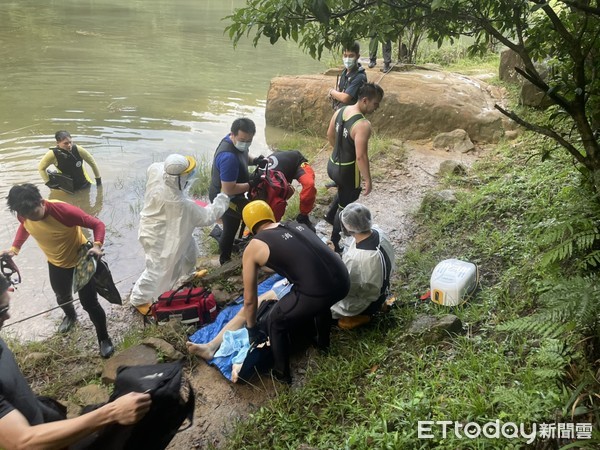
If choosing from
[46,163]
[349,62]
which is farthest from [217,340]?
[46,163]

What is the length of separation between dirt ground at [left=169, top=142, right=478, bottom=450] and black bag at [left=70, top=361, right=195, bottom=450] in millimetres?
1146

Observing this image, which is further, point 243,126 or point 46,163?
point 46,163

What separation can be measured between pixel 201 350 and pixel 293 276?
3.48 ft

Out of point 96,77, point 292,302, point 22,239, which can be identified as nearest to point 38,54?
point 96,77

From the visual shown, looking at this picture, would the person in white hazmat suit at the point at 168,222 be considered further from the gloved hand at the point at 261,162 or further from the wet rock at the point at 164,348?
the wet rock at the point at 164,348

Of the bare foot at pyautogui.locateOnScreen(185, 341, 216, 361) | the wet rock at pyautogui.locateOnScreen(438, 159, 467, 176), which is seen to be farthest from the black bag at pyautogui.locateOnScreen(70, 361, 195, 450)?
the wet rock at pyautogui.locateOnScreen(438, 159, 467, 176)

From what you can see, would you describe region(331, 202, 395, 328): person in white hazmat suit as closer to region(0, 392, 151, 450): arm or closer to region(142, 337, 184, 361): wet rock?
region(142, 337, 184, 361): wet rock

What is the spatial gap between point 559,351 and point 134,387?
1.96 meters

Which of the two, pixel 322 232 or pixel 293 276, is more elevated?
pixel 293 276

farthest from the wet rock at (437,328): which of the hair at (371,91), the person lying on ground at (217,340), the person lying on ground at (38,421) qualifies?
the hair at (371,91)

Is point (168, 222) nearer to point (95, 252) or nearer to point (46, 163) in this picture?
point (95, 252)

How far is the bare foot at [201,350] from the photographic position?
3691 millimetres

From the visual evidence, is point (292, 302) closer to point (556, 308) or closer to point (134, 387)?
point (134, 387)

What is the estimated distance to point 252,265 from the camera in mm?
3275
